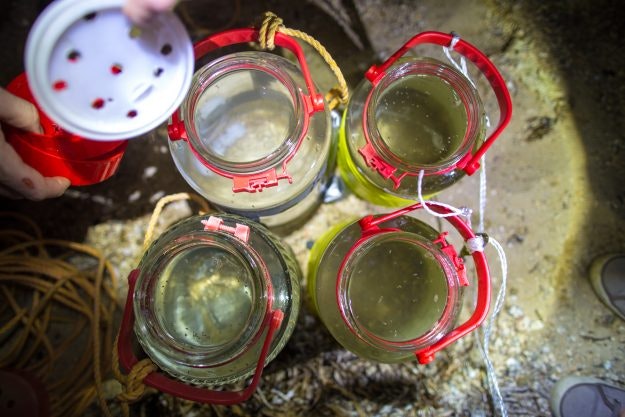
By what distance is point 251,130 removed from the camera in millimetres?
1089

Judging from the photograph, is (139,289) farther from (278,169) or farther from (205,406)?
(205,406)

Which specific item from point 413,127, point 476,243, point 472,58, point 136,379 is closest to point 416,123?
point 413,127

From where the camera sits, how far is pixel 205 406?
118 cm

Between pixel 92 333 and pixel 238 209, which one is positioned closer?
pixel 238 209

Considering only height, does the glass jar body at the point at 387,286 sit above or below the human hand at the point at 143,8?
below

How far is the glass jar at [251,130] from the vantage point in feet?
2.85

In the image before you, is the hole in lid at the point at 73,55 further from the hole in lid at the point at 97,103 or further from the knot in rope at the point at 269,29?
the knot in rope at the point at 269,29

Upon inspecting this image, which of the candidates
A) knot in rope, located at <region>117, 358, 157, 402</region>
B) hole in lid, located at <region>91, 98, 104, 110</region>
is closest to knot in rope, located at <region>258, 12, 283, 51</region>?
hole in lid, located at <region>91, 98, 104, 110</region>

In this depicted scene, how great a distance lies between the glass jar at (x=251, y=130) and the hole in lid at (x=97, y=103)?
165 millimetres

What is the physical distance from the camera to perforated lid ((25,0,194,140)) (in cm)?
67

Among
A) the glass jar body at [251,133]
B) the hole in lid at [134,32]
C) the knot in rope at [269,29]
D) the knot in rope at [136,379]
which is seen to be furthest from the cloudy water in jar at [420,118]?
the knot in rope at [136,379]

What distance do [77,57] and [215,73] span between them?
0.85ft

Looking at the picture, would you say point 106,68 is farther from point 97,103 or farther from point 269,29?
point 269,29

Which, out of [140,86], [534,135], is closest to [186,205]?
[140,86]
